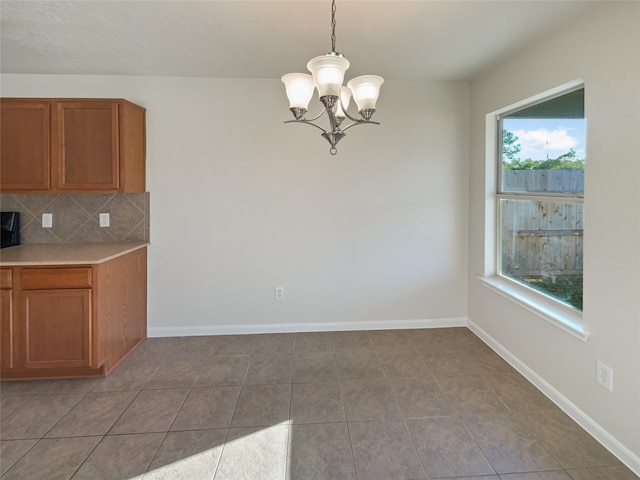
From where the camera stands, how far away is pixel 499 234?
3.29m

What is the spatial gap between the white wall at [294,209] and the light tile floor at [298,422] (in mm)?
571

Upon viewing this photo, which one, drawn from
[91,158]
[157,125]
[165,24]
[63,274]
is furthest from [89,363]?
[165,24]

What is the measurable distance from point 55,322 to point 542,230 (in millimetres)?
3568

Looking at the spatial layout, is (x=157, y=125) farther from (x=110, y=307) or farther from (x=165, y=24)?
(x=110, y=307)

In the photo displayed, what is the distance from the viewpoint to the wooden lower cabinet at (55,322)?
257 cm

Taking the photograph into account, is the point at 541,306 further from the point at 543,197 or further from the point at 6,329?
the point at 6,329

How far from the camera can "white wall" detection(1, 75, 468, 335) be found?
11.2 feet

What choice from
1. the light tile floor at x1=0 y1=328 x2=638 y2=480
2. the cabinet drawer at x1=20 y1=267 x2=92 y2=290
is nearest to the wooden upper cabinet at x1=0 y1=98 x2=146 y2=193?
the cabinet drawer at x1=20 y1=267 x2=92 y2=290

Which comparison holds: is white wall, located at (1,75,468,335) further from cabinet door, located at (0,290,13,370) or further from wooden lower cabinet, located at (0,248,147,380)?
cabinet door, located at (0,290,13,370)

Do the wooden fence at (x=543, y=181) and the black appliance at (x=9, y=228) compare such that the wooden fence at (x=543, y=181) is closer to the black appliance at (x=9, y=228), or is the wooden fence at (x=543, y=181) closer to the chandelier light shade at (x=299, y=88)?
the chandelier light shade at (x=299, y=88)

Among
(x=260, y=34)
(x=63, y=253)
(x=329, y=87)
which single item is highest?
(x=260, y=34)

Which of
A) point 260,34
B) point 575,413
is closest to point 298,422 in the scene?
point 575,413

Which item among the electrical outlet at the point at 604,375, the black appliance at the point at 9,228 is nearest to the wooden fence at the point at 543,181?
the electrical outlet at the point at 604,375

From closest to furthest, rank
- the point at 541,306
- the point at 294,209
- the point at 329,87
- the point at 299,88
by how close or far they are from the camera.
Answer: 1. the point at 329,87
2. the point at 299,88
3. the point at 541,306
4. the point at 294,209
